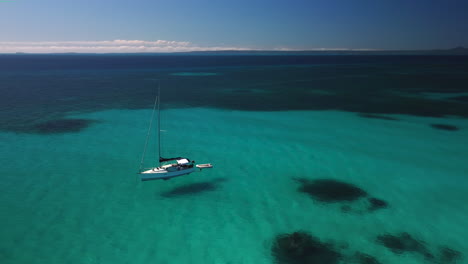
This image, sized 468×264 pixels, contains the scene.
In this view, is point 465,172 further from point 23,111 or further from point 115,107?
point 23,111

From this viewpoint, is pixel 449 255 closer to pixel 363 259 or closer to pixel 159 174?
pixel 363 259

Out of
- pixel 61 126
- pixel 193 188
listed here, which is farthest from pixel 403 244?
pixel 61 126

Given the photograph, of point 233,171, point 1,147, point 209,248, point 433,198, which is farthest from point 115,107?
point 433,198

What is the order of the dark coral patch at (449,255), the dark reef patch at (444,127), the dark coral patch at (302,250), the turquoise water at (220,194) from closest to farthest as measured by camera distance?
the dark coral patch at (302,250) < the dark coral patch at (449,255) < the turquoise water at (220,194) < the dark reef patch at (444,127)

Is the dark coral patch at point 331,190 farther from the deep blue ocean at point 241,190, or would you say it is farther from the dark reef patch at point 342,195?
the deep blue ocean at point 241,190

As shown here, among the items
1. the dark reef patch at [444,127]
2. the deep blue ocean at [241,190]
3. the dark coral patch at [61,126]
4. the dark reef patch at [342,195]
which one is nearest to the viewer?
the deep blue ocean at [241,190]

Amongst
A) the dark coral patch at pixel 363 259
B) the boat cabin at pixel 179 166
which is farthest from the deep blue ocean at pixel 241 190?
the boat cabin at pixel 179 166

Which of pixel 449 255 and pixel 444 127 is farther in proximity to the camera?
pixel 444 127
